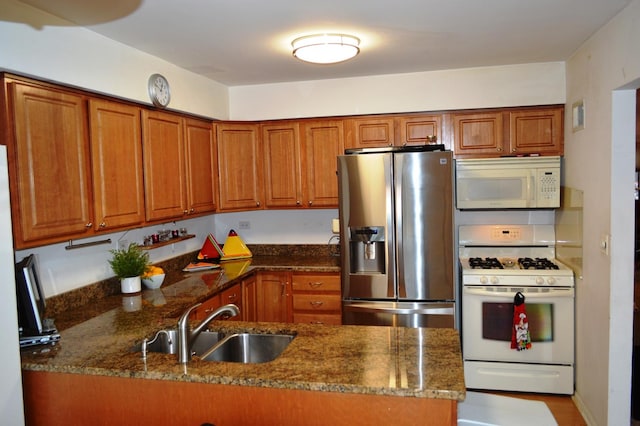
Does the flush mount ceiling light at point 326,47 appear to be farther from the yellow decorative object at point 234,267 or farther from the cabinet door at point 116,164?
the yellow decorative object at point 234,267

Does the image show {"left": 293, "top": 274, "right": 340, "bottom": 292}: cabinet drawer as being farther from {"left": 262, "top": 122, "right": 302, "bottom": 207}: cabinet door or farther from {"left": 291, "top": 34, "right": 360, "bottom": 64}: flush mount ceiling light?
{"left": 291, "top": 34, "right": 360, "bottom": 64}: flush mount ceiling light

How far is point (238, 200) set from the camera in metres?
4.17

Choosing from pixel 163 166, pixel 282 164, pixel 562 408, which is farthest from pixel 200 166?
pixel 562 408

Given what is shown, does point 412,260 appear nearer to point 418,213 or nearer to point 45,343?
point 418,213

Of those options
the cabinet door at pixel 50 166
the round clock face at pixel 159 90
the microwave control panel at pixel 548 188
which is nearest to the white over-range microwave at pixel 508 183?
the microwave control panel at pixel 548 188

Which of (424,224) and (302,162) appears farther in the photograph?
(302,162)

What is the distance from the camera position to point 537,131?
379 centimetres

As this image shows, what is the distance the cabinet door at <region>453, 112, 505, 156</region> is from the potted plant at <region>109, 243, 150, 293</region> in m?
2.56

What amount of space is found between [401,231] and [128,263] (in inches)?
73.6

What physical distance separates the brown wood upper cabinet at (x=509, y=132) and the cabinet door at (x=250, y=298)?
1.97m

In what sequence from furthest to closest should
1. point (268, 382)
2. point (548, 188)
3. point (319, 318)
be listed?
point (319, 318), point (548, 188), point (268, 382)

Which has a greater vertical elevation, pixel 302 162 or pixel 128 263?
pixel 302 162

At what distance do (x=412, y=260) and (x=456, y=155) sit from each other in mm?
1041

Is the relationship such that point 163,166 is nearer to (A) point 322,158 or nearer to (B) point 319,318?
(A) point 322,158
